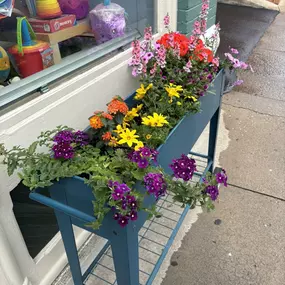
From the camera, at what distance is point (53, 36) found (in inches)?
62.4

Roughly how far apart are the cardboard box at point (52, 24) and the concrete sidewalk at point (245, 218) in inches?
57.6

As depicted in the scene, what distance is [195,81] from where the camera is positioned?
161 centimetres

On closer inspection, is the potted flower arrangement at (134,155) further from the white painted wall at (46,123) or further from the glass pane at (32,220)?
the glass pane at (32,220)

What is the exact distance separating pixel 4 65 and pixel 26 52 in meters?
0.11

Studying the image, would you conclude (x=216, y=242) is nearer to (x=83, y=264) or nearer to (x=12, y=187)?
(x=83, y=264)

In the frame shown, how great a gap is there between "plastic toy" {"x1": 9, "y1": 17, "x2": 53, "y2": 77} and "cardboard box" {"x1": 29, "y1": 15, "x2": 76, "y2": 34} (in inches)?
1.8

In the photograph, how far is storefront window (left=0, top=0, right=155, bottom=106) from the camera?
1389 millimetres

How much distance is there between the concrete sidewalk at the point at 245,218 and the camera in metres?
1.90

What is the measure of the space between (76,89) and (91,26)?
1.55 feet

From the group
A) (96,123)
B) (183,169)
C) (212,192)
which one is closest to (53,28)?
(96,123)

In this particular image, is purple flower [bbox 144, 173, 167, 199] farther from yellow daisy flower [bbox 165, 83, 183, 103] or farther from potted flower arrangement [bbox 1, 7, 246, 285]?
yellow daisy flower [bbox 165, 83, 183, 103]

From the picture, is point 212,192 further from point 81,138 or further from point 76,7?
point 76,7

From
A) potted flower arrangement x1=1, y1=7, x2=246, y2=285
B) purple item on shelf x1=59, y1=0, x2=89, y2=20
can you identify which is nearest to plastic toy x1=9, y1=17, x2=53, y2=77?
purple item on shelf x1=59, y1=0, x2=89, y2=20

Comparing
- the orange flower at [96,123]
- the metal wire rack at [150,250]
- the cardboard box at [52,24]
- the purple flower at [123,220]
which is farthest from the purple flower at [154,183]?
the cardboard box at [52,24]
